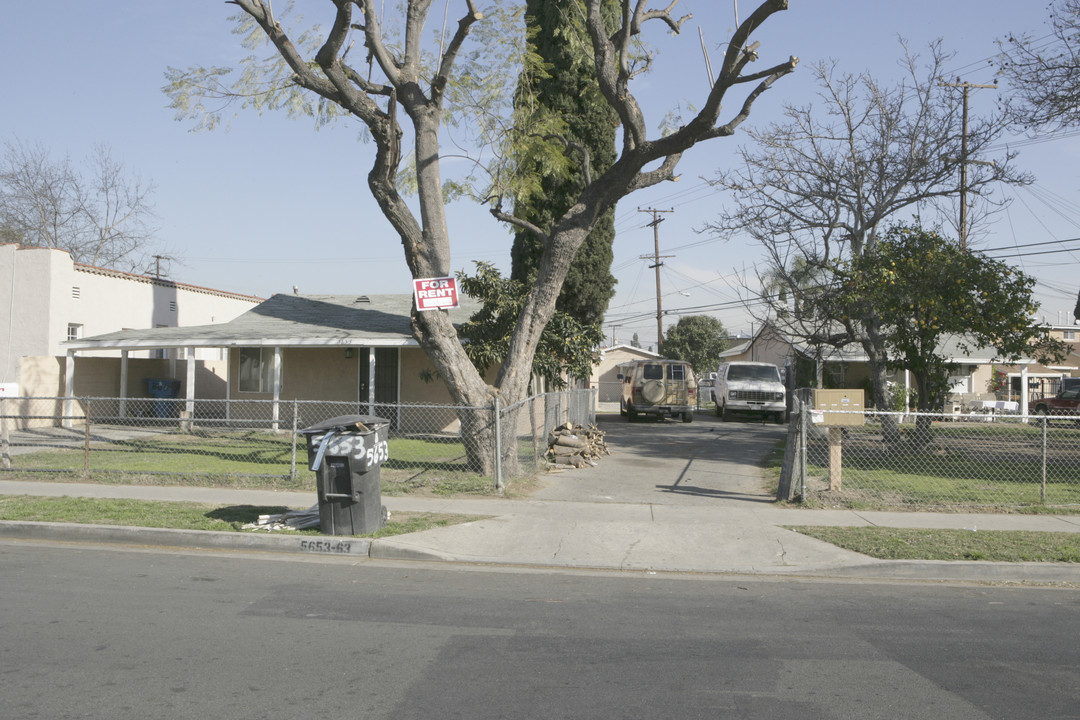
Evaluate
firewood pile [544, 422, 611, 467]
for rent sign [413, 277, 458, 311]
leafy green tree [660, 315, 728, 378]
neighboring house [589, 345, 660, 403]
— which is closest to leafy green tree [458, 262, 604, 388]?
firewood pile [544, 422, 611, 467]

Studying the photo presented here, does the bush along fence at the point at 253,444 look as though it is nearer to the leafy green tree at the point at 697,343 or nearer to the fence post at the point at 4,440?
the fence post at the point at 4,440

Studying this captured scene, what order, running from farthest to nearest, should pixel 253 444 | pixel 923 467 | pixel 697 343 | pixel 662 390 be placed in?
pixel 697 343 < pixel 662 390 < pixel 253 444 < pixel 923 467

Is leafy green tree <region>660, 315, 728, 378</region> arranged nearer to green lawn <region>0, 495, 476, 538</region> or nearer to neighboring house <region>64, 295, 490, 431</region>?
neighboring house <region>64, 295, 490, 431</region>

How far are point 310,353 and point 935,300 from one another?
49.7 feet

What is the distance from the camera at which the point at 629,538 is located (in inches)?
357

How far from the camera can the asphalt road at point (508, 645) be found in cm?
445

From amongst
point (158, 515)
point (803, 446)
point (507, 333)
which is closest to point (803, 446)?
point (803, 446)

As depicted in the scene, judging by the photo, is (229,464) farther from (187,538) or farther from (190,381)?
(190,381)

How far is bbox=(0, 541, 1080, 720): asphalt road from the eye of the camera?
4445 millimetres

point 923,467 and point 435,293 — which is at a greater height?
point 435,293

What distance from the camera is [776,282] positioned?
70.4ft

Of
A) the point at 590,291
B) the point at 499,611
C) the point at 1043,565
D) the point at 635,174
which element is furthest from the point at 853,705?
the point at 590,291

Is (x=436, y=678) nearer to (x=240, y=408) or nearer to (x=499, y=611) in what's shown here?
(x=499, y=611)

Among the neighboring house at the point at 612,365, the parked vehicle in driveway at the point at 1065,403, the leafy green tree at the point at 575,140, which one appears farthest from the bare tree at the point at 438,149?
the neighboring house at the point at 612,365
